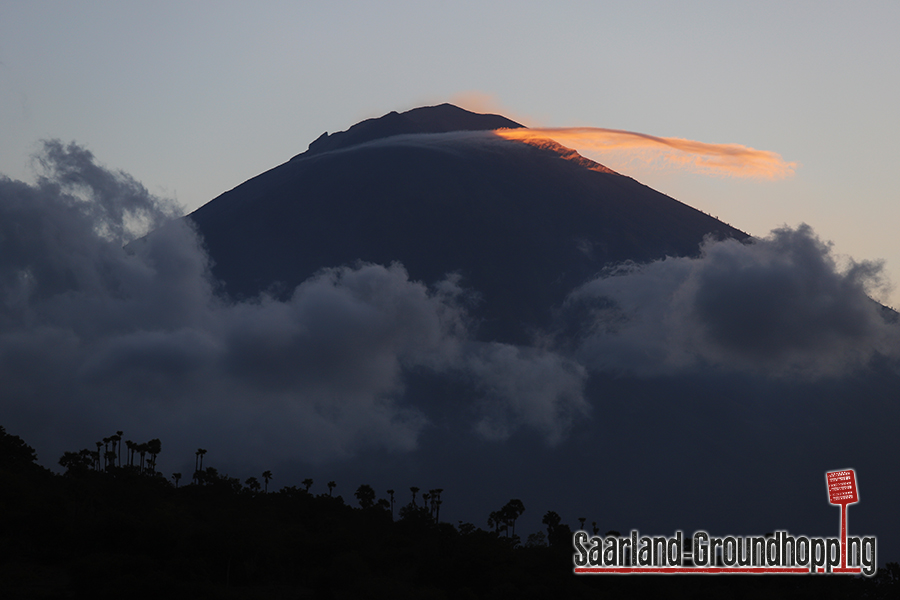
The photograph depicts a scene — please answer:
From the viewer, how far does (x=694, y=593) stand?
89375 mm

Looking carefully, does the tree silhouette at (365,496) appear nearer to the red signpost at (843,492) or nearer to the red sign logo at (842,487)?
the red signpost at (843,492)

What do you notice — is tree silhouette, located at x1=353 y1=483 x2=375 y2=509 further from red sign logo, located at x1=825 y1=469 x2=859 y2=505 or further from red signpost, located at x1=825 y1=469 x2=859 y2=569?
red sign logo, located at x1=825 y1=469 x2=859 y2=505

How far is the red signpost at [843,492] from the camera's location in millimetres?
57062

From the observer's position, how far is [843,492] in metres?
58.2

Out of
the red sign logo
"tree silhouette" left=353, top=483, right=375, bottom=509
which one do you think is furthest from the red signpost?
"tree silhouette" left=353, top=483, right=375, bottom=509

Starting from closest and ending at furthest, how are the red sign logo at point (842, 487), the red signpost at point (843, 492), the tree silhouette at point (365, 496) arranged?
1. the red signpost at point (843, 492)
2. the red sign logo at point (842, 487)
3. the tree silhouette at point (365, 496)

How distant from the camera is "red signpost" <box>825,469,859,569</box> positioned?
187ft

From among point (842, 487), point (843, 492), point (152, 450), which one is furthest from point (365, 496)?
point (843, 492)

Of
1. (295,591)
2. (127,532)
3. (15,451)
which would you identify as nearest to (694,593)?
(295,591)

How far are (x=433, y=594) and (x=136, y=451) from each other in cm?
10428

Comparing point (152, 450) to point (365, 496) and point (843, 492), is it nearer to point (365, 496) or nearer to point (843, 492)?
point (365, 496)

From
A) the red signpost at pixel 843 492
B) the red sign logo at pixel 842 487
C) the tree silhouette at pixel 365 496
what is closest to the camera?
the red signpost at pixel 843 492

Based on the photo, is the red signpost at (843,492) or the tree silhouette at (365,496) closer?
the red signpost at (843,492)

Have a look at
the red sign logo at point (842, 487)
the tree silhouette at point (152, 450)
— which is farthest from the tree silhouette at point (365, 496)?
the red sign logo at point (842, 487)
